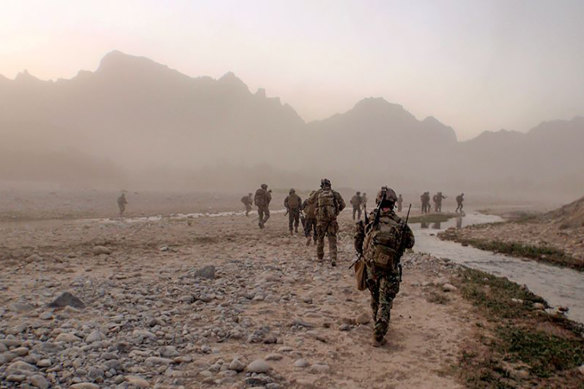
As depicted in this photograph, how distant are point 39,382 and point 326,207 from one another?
357 inches

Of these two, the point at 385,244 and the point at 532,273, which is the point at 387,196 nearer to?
the point at 385,244

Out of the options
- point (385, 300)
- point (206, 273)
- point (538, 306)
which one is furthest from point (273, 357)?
point (538, 306)

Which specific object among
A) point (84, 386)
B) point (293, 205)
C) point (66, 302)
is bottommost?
point (84, 386)

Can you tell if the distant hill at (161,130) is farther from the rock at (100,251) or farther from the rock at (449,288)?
the rock at (449,288)

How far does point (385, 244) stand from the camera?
20.1 feet

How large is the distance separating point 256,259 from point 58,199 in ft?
134

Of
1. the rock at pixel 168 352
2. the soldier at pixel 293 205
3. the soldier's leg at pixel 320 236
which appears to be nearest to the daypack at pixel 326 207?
the soldier's leg at pixel 320 236

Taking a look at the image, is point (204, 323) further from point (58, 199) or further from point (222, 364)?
point (58, 199)

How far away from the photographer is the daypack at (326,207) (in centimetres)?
1195

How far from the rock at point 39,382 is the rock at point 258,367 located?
7.45 feet

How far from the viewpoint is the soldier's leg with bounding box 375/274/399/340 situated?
5.90 metres

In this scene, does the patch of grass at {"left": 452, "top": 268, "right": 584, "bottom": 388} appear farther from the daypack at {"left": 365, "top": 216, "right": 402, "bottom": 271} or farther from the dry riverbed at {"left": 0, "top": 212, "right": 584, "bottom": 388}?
the daypack at {"left": 365, "top": 216, "right": 402, "bottom": 271}

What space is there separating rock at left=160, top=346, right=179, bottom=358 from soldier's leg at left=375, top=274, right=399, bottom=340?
312cm

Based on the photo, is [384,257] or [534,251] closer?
[384,257]
